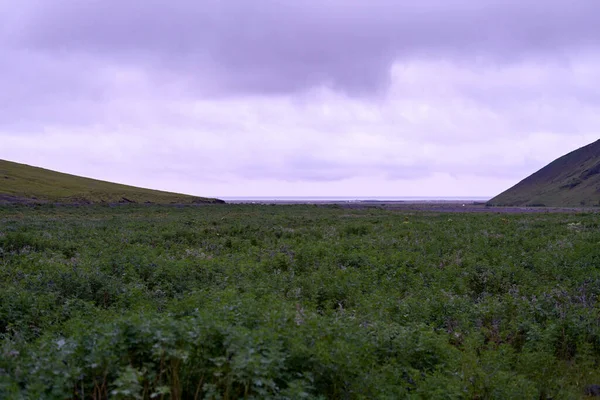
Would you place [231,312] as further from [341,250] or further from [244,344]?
[341,250]

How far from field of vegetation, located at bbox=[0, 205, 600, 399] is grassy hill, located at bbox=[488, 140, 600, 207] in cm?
9089

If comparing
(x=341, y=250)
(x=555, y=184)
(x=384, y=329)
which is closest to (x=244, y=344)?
(x=384, y=329)

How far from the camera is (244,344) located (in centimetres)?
501

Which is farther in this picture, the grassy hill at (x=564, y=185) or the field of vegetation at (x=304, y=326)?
the grassy hill at (x=564, y=185)

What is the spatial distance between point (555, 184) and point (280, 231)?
376 ft

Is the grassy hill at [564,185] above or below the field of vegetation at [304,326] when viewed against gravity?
above

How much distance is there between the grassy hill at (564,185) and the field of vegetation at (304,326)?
9089cm

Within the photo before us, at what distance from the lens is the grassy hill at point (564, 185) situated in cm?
10044

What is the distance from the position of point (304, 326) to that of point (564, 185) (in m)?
122

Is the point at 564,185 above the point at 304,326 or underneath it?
above

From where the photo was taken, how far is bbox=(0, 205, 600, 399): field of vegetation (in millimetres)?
4887

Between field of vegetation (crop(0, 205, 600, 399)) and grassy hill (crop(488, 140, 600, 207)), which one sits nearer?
field of vegetation (crop(0, 205, 600, 399))

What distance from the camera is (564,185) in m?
113

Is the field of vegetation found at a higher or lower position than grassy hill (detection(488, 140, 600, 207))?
lower
